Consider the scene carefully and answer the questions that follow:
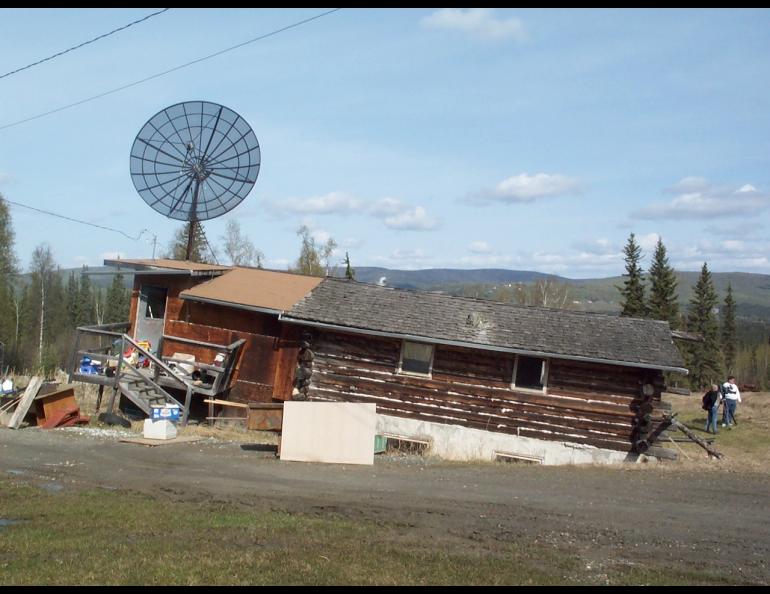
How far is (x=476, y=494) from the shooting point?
45.5 ft

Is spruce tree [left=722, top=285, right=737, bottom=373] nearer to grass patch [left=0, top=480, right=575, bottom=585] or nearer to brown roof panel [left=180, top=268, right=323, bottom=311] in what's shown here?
brown roof panel [left=180, top=268, right=323, bottom=311]

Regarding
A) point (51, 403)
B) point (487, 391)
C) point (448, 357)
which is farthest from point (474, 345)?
point (51, 403)

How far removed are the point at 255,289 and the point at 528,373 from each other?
8955mm

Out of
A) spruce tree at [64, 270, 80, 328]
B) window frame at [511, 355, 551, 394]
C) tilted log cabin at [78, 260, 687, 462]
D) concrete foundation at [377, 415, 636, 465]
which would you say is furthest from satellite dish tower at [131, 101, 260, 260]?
spruce tree at [64, 270, 80, 328]

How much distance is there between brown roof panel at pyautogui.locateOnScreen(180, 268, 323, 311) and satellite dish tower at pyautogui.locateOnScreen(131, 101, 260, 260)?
2375 millimetres

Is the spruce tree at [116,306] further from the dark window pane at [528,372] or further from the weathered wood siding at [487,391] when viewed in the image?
the dark window pane at [528,372]

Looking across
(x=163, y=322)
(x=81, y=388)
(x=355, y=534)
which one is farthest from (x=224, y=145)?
(x=355, y=534)

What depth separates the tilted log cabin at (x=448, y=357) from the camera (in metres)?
20.6

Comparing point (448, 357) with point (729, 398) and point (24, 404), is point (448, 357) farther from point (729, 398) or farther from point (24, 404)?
point (729, 398)

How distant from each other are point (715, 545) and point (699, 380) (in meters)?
66.8

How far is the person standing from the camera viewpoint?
93.6 feet

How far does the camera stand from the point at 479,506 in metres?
12.6

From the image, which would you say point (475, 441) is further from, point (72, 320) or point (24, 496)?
point (72, 320)

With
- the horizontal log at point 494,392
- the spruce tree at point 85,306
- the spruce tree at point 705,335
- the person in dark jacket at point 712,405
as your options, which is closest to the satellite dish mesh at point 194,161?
the horizontal log at point 494,392
